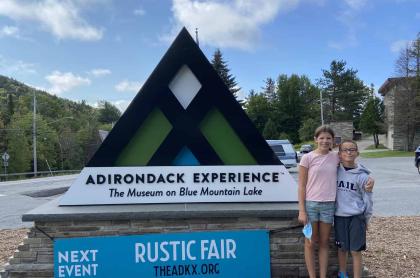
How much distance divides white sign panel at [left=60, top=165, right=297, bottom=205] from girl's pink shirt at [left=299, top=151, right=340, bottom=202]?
2.64 ft

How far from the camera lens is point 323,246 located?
452 cm

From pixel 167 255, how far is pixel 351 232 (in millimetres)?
1944

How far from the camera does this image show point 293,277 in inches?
189

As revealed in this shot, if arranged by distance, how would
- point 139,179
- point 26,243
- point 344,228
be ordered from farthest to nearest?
point 139,179
point 26,243
point 344,228

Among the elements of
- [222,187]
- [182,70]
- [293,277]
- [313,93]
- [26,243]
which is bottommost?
[293,277]

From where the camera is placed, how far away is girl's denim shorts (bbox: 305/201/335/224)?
4.30 metres

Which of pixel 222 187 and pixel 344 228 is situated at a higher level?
pixel 222 187

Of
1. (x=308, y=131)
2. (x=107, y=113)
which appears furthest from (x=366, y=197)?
(x=107, y=113)

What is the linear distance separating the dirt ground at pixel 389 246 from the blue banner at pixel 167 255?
1.59 meters

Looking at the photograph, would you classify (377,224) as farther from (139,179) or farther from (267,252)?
(139,179)

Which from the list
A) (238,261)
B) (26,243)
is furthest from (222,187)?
(26,243)

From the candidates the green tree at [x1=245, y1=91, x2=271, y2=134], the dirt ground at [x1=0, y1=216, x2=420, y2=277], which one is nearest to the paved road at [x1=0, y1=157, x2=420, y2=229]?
the dirt ground at [x1=0, y1=216, x2=420, y2=277]

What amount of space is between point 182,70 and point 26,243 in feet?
8.73

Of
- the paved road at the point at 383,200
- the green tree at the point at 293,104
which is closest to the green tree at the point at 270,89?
the green tree at the point at 293,104
